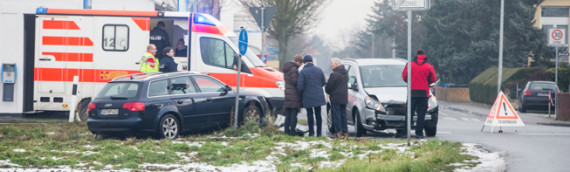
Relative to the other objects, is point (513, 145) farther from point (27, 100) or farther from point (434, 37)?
point (434, 37)

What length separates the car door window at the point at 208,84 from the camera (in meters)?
14.1

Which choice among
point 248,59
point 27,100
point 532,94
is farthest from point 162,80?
point 532,94

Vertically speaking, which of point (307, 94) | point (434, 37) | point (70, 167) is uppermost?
point (434, 37)

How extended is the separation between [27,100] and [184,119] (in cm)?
619

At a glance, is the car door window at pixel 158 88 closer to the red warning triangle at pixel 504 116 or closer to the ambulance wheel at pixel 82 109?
the ambulance wheel at pixel 82 109

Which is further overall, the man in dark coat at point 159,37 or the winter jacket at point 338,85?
the man in dark coat at point 159,37

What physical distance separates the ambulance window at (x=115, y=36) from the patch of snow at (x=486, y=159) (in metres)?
8.54

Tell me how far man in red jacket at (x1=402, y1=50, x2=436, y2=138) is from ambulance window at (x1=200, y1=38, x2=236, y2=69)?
16.8 feet

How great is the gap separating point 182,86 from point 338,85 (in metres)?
2.87

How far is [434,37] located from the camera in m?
51.9

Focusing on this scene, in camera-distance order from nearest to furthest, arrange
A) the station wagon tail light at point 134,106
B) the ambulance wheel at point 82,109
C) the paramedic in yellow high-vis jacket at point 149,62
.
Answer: the station wagon tail light at point 134,106
the paramedic in yellow high-vis jacket at point 149,62
the ambulance wheel at point 82,109

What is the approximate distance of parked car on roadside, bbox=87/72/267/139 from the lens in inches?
502

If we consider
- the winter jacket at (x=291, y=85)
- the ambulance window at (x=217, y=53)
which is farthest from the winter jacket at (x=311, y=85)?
the ambulance window at (x=217, y=53)

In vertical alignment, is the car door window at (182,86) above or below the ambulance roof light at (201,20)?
below
